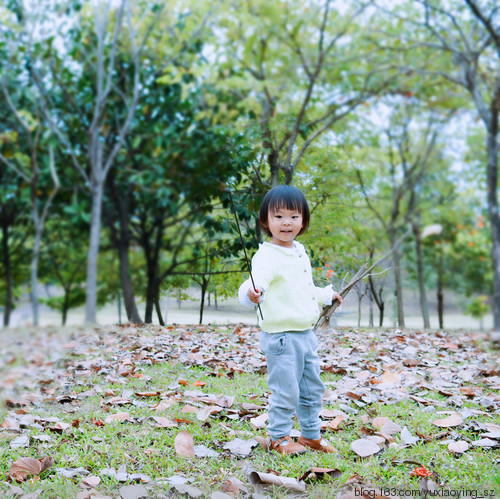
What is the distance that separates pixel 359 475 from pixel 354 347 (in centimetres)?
268

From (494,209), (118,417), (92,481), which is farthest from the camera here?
(494,209)

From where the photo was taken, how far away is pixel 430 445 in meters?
2.38

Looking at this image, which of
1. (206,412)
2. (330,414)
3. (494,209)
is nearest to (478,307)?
(494,209)

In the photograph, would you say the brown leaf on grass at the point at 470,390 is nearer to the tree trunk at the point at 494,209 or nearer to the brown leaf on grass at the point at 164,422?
the brown leaf on grass at the point at 164,422

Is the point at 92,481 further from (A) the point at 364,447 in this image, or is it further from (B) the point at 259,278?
(A) the point at 364,447

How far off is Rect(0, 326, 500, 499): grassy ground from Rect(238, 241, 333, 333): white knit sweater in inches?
23.8

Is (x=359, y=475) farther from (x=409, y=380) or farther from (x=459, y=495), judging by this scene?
(x=409, y=380)

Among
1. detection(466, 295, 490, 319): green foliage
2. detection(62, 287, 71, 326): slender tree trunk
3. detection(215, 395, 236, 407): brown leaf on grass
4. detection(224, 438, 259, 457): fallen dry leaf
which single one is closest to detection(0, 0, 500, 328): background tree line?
detection(62, 287, 71, 326): slender tree trunk

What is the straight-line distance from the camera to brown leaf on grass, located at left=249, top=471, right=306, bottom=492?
197cm

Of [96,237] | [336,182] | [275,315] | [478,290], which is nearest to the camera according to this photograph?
[275,315]

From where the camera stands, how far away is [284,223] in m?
2.33

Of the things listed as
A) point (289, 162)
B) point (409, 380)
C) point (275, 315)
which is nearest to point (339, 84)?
point (289, 162)

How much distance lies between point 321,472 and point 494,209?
20.4ft

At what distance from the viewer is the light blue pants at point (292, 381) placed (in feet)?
7.67
